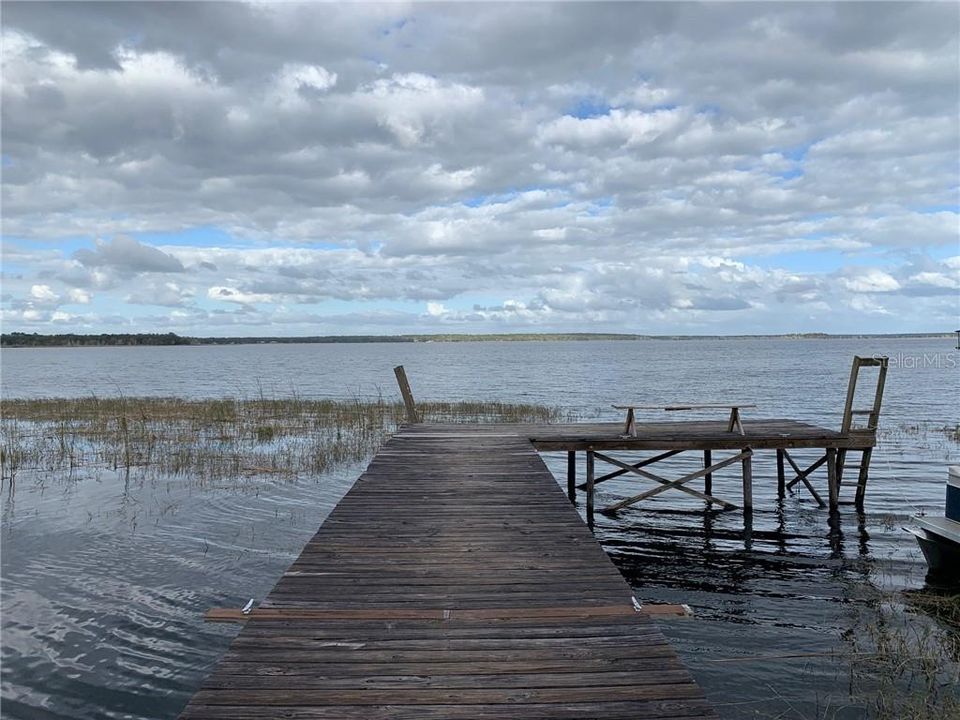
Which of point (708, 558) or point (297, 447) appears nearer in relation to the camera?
point (708, 558)

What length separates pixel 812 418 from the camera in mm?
32594

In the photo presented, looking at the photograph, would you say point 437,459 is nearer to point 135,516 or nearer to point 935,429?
point 135,516

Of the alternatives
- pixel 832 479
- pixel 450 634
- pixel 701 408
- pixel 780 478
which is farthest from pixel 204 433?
pixel 450 634

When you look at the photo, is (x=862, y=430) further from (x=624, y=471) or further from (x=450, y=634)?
(x=450, y=634)

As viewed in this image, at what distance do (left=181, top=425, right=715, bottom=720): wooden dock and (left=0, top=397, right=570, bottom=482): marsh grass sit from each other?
471 inches

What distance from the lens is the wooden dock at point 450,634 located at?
3.88 meters

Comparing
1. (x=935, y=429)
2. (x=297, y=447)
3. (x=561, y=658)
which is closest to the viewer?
(x=561, y=658)

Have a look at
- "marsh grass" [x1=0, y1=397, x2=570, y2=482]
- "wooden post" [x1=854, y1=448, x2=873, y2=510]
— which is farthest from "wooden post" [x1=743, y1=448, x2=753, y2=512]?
"marsh grass" [x1=0, y1=397, x2=570, y2=482]

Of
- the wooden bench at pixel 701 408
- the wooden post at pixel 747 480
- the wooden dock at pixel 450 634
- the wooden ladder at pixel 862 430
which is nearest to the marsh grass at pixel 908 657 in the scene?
the wooden dock at pixel 450 634

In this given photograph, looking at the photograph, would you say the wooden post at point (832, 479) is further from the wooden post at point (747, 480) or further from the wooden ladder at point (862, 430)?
the wooden post at point (747, 480)

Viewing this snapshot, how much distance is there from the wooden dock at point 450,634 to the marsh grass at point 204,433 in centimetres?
1196

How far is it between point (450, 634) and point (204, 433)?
21526 millimetres

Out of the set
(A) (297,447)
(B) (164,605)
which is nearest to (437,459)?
(B) (164,605)

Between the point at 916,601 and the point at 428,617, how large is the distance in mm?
7988
